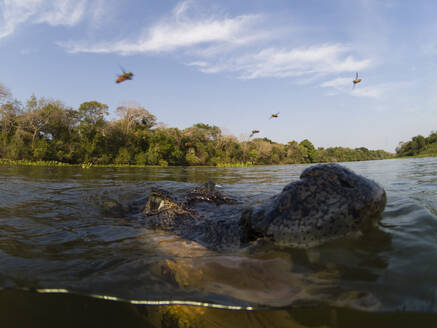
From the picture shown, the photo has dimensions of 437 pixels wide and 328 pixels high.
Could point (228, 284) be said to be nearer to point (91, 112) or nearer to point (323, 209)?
point (323, 209)

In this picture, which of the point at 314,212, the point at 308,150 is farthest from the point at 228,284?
the point at 308,150

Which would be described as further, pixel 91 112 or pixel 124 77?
pixel 91 112

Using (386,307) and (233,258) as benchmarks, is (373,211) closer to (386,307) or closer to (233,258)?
(386,307)

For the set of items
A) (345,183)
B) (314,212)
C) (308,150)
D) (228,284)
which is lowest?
(228,284)

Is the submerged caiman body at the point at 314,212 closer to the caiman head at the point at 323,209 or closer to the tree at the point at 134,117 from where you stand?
the caiman head at the point at 323,209

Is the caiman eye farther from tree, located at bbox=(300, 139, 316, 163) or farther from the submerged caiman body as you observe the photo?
tree, located at bbox=(300, 139, 316, 163)

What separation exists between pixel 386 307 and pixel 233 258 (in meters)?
0.95

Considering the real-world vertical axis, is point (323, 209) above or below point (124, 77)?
below

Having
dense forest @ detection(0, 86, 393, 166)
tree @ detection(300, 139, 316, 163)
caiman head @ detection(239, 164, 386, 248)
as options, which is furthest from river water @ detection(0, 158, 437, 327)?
tree @ detection(300, 139, 316, 163)

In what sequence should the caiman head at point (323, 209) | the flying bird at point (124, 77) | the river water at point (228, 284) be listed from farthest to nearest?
the flying bird at point (124, 77), the caiman head at point (323, 209), the river water at point (228, 284)

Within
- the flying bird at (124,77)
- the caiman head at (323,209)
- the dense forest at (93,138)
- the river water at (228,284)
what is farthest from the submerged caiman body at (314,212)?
the dense forest at (93,138)

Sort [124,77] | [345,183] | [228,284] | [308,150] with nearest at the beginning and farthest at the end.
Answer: [228,284], [345,183], [124,77], [308,150]

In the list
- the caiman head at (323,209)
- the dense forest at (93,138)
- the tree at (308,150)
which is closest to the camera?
the caiman head at (323,209)


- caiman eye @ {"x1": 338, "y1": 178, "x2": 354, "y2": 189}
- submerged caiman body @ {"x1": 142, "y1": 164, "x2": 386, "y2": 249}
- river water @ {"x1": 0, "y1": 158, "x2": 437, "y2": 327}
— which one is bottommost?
river water @ {"x1": 0, "y1": 158, "x2": 437, "y2": 327}
